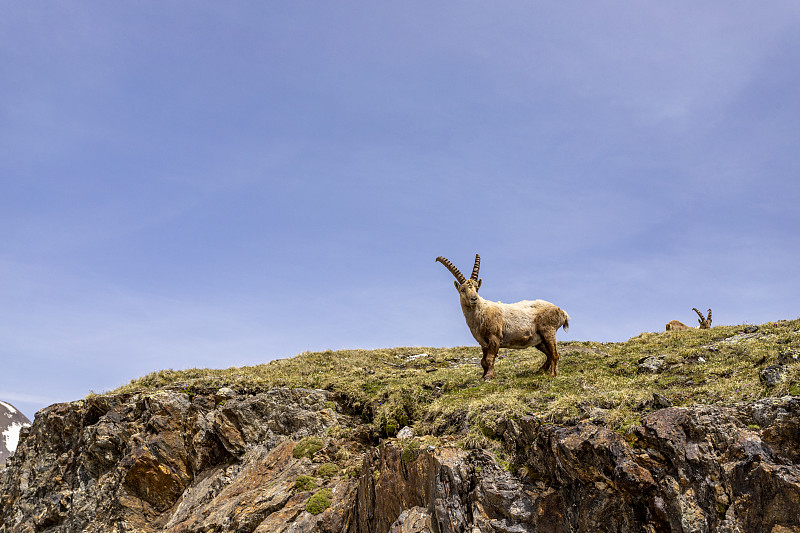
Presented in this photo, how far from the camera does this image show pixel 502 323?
21984 millimetres

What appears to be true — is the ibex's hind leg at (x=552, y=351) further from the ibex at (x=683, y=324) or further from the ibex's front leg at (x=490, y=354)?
the ibex at (x=683, y=324)

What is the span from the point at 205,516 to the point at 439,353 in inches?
678

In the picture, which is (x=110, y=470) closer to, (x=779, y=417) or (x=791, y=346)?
(x=779, y=417)

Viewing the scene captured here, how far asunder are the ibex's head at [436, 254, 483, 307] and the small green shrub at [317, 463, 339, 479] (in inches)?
322

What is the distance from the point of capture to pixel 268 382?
918 inches

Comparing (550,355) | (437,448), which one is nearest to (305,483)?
(437,448)

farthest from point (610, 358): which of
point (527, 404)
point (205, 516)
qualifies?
point (205, 516)

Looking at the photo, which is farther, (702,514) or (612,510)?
(612,510)

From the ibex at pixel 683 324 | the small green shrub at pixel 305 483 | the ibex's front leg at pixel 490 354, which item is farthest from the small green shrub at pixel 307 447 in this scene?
the ibex at pixel 683 324

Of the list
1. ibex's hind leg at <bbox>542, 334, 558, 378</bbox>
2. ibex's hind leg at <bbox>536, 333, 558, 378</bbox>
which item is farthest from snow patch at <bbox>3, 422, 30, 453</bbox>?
ibex's hind leg at <bbox>542, 334, 558, 378</bbox>

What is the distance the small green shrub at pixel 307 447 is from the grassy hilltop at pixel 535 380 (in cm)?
222

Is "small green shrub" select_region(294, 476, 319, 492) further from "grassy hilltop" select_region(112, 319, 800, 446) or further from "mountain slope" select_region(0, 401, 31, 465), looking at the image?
"mountain slope" select_region(0, 401, 31, 465)

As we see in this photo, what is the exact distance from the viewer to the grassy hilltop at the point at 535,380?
14.5 metres

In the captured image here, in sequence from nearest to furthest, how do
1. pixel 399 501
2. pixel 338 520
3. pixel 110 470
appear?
pixel 399 501
pixel 338 520
pixel 110 470
